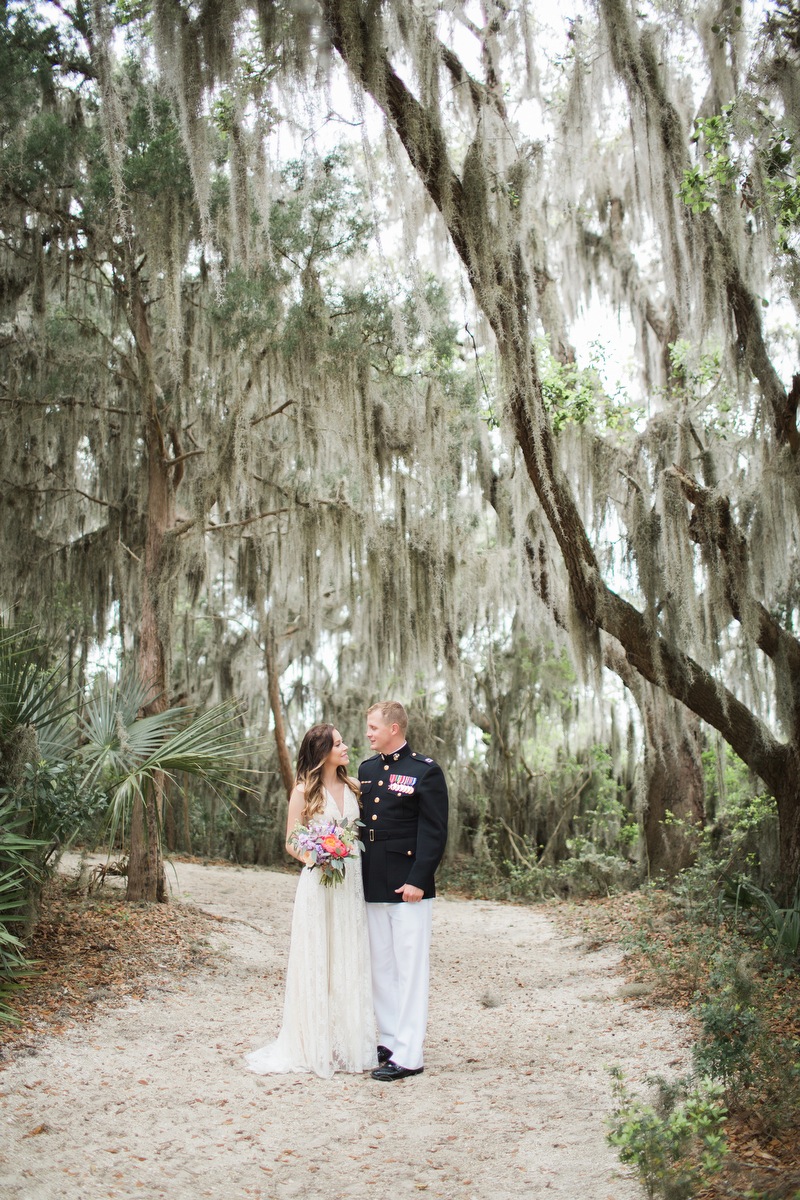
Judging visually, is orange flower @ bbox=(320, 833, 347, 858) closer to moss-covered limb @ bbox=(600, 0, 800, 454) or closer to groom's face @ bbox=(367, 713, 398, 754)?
groom's face @ bbox=(367, 713, 398, 754)

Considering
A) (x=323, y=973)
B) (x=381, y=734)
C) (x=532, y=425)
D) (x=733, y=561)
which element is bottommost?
(x=323, y=973)

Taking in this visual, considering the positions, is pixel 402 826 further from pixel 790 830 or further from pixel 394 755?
pixel 790 830

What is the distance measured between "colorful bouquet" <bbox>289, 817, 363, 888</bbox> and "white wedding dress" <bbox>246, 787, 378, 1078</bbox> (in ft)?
0.31

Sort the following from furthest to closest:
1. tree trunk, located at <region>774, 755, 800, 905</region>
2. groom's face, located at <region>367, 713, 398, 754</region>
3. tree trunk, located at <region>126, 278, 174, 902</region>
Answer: tree trunk, located at <region>126, 278, 174, 902</region>
tree trunk, located at <region>774, 755, 800, 905</region>
groom's face, located at <region>367, 713, 398, 754</region>

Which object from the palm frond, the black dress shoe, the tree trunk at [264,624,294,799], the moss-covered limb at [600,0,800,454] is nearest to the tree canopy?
the moss-covered limb at [600,0,800,454]

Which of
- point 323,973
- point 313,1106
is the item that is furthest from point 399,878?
point 313,1106

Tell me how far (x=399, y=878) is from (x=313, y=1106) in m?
0.89

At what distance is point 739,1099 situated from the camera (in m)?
3.26

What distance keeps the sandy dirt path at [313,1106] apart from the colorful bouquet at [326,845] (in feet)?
2.58

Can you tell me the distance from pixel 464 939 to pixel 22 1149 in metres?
5.43

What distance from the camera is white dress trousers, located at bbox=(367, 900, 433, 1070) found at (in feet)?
12.8

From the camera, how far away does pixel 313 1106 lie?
3.55 meters

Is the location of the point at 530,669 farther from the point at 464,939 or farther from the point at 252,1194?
the point at 252,1194

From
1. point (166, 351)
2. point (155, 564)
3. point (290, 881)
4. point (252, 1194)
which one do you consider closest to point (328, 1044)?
point (252, 1194)
